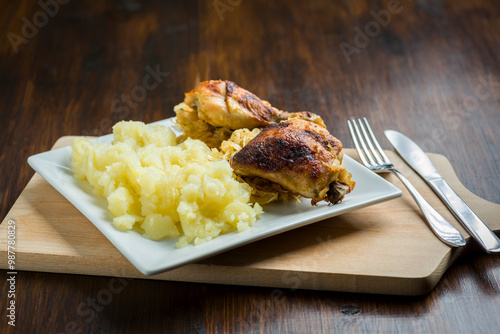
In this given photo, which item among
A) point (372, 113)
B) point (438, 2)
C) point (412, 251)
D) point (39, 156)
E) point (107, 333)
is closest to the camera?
point (107, 333)

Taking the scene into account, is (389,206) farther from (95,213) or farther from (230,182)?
(95,213)

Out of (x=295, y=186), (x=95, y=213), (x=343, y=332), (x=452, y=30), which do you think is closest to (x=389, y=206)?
(x=295, y=186)

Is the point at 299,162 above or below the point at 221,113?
above

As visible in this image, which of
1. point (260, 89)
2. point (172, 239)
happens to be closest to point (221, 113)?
point (172, 239)

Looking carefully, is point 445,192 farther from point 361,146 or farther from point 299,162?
point 299,162

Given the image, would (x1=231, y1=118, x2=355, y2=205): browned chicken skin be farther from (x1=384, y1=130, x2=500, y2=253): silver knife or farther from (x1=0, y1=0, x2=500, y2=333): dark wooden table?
(x1=384, y1=130, x2=500, y2=253): silver knife

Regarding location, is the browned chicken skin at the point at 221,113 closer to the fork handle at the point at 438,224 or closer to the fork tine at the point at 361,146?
the fork tine at the point at 361,146

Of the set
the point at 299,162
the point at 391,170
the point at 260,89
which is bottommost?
the point at 260,89

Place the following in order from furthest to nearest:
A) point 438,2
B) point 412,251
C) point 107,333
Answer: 1. point 438,2
2. point 412,251
3. point 107,333
